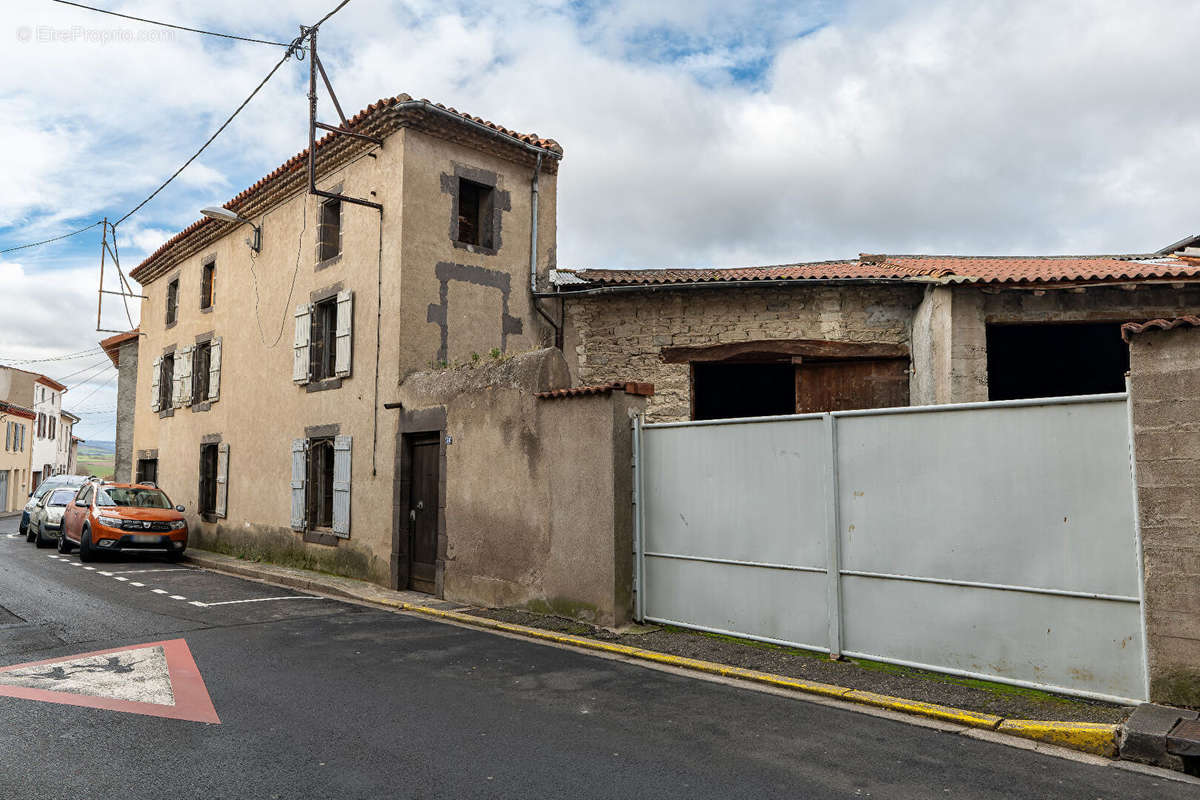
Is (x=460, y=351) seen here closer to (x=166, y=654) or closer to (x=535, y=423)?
(x=535, y=423)

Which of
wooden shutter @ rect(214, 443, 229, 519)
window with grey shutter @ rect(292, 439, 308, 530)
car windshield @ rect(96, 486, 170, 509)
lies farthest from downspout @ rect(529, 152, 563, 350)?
car windshield @ rect(96, 486, 170, 509)

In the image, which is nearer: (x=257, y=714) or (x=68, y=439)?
(x=257, y=714)

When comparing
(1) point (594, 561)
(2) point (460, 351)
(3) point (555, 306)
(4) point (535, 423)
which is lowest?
(1) point (594, 561)

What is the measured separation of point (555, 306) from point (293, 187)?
5158mm

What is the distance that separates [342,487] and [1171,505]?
10281 mm

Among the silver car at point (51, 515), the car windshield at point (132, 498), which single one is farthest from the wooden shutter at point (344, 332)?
the silver car at point (51, 515)

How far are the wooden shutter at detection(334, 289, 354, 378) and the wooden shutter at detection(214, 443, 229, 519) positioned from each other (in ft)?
15.5

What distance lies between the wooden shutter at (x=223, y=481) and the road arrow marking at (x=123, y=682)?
29.6 ft

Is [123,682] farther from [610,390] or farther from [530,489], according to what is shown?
[610,390]

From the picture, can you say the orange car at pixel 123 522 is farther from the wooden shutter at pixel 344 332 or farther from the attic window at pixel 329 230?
the attic window at pixel 329 230

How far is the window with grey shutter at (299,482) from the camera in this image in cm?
1309

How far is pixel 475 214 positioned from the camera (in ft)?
42.4

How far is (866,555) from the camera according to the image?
21.2ft

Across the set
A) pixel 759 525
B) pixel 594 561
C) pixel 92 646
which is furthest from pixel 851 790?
pixel 92 646
